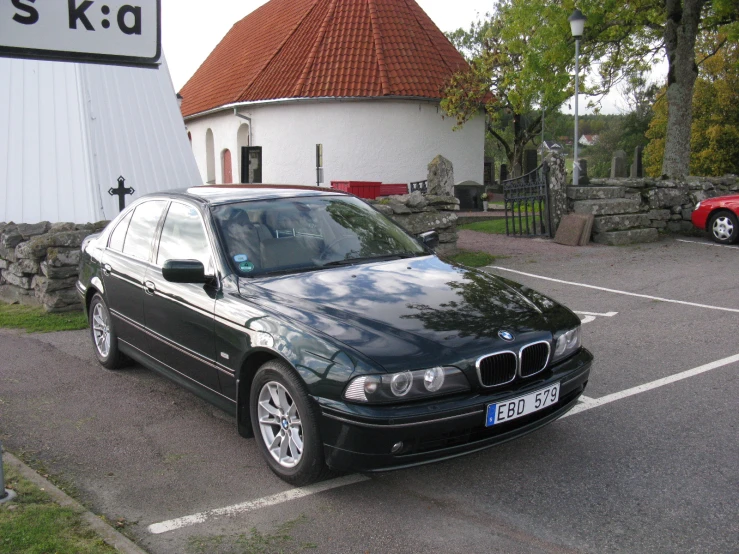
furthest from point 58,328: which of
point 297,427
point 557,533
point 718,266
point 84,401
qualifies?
point 718,266

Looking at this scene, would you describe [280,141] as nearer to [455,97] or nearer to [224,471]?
[455,97]

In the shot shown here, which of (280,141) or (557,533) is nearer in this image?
(557,533)

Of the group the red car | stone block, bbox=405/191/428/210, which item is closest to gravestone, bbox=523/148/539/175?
the red car

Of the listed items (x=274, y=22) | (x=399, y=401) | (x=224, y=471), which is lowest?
(x=224, y=471)

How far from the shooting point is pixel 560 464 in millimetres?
4125

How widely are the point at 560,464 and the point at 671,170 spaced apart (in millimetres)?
14400

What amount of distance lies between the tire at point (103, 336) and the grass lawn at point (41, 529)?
7.63ft

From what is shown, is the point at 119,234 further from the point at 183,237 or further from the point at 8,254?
the point at 8,254

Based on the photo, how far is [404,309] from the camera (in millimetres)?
3990

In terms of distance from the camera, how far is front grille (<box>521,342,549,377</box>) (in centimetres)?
383

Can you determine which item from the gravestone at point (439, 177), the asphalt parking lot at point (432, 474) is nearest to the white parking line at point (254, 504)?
the asphalt parking lot at point (432, 474)

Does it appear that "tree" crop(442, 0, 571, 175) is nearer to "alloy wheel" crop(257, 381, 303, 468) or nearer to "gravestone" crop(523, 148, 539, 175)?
"gravestone" crop(523, 148, 539, 175)

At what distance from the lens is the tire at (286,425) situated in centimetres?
362

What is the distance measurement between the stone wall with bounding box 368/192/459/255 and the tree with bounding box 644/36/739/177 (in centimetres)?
1951
